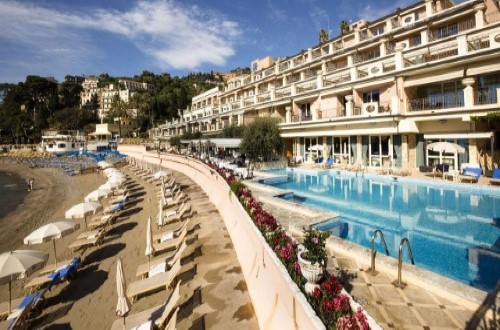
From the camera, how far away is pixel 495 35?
15.6 meters

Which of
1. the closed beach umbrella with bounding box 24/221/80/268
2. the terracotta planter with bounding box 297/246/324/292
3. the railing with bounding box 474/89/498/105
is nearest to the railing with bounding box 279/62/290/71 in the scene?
the railing with bounding box 474/89/498/105

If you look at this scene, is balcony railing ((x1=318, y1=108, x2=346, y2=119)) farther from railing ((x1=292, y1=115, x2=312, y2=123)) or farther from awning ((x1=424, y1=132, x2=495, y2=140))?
awning ((x1=424, y1=132, x2=495, y2=140))

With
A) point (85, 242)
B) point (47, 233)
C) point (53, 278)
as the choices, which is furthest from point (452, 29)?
point (53, 278)

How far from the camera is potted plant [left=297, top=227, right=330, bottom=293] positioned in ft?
13.8

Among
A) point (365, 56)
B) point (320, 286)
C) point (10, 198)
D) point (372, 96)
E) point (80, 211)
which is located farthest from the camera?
point (365, 56)

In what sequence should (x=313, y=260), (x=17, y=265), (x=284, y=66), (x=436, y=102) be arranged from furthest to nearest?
(x=284, y=66)
(x=436, y=102)
(x=17, y=265)
(x=313, y=260)

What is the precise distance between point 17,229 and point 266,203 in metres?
15.0

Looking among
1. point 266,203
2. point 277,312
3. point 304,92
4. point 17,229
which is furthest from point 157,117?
point 277,312

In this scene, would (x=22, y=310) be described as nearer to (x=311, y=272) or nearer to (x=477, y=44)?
(x=311, y=272)

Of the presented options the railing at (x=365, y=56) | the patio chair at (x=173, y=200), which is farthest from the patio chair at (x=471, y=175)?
the patio chair at (x=173, y=200)

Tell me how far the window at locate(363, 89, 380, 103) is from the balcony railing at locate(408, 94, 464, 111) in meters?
2.96

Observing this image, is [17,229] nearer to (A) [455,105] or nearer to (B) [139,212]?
(B) [139,212]

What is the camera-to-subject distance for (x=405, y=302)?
4.82 meters

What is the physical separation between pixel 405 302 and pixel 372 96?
2093 cm
